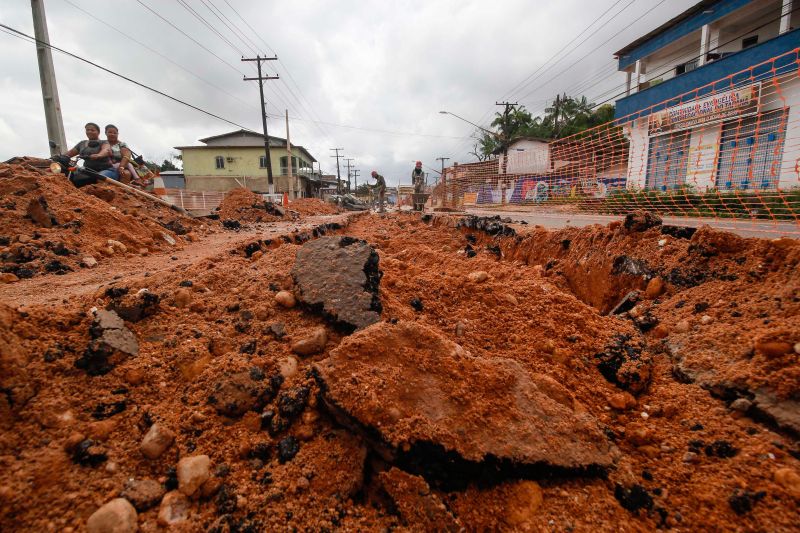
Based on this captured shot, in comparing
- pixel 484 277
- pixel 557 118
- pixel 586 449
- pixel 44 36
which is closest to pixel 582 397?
pixel 586 449

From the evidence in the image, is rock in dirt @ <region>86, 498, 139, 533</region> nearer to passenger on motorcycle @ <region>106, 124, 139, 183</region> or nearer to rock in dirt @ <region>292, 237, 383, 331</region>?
rock in dirt @ <region>292, 237, 383, 331</region>

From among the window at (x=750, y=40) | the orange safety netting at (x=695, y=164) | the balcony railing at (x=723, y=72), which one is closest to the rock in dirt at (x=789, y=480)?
the orange safety netting at (x=695, y=164)

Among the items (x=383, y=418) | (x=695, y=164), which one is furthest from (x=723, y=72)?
(x=383, y=418)

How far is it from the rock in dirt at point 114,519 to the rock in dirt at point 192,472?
142 mm

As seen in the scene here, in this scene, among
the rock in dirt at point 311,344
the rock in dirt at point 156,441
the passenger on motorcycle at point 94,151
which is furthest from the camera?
the passenger on motorcycle at point 94,151

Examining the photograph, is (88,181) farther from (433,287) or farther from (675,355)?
(675,355)

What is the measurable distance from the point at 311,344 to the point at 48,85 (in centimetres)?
1152

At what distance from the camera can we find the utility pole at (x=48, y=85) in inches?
327

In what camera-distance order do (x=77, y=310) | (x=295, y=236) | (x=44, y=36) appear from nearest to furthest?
1. (x=77, y=310)
2. (x=295, y=236)
3. (x=44, y=36)

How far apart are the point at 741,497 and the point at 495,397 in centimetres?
84

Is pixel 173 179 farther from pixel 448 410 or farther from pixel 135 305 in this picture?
pixel 448 410

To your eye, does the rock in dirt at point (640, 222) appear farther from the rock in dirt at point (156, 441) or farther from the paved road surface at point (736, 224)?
the rock in dirt at point (156, 441)

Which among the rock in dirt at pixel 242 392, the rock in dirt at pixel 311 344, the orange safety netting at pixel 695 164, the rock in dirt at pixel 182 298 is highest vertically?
the orange safety netting at pixel 695 164

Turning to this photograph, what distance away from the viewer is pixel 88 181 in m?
6.64
